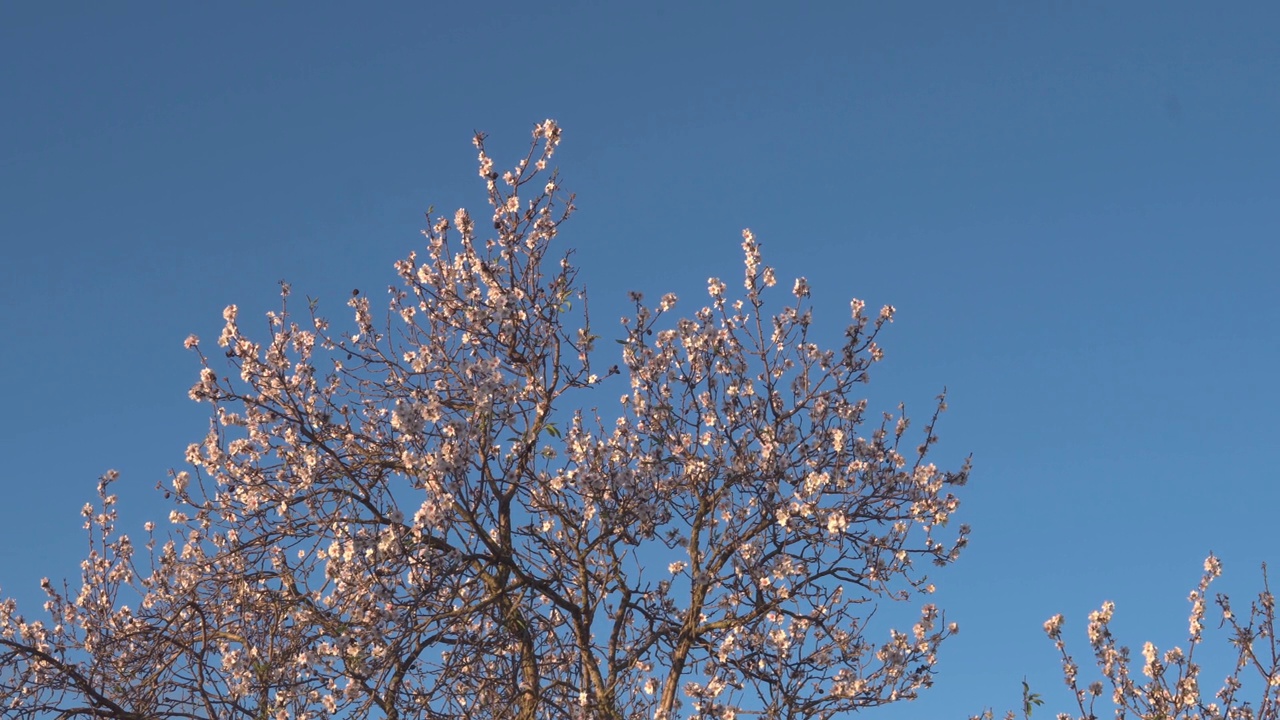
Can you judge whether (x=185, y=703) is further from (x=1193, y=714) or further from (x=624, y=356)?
(x=1193, y=714)

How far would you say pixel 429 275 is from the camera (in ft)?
36.4

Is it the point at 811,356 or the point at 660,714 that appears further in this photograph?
the point at 811,356

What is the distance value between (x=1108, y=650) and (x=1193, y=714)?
2.43ft

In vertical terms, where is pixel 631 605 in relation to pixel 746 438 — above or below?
below

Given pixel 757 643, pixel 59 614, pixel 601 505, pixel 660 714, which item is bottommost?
pixel 660 714

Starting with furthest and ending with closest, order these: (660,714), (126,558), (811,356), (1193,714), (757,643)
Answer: (126,558), (811,356), (757,643), (660,714), (1193,714)

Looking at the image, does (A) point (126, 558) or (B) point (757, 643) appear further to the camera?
(A) point (126, 558)

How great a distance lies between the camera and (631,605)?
10.4 meters

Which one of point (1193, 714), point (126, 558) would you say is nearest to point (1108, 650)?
point (1193, 714)

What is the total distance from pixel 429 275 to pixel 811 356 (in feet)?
12.0

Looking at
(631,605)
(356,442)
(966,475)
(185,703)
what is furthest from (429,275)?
(966,475)

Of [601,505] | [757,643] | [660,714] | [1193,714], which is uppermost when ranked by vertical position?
[601,505]

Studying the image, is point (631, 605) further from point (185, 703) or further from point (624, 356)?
point (185, 703)

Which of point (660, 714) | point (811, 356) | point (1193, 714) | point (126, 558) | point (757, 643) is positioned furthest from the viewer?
point (126, 558)
